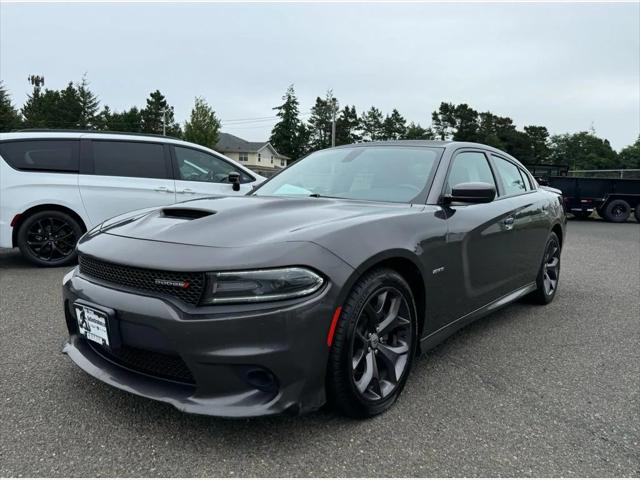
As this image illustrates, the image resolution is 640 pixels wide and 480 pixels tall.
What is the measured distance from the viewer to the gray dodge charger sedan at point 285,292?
1930 mm

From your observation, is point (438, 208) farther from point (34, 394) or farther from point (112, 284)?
point (34, 394)

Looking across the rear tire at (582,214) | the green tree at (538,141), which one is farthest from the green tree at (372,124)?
the rear tire at (582,214)

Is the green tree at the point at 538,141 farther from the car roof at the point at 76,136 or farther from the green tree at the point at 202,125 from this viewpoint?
the car roof at the point at 76,136

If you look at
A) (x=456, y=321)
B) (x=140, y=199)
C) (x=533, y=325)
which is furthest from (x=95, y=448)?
(x=140, y=199)

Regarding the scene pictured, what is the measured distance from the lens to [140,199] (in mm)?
6238

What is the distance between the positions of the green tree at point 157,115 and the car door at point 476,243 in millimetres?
77979

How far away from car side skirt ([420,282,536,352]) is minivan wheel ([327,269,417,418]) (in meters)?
0.20

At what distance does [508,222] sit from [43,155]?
533cm

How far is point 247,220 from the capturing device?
7.78ft

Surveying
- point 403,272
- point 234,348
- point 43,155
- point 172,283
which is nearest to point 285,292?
point 234,348

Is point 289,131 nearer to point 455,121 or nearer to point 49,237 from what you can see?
point 455,121

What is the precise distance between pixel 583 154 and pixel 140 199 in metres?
72.3

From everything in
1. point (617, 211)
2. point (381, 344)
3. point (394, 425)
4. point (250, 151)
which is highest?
point (250, 151)

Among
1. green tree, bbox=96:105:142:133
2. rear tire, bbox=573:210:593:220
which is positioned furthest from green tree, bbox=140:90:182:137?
rear tire, bbox=573:210:593:220
